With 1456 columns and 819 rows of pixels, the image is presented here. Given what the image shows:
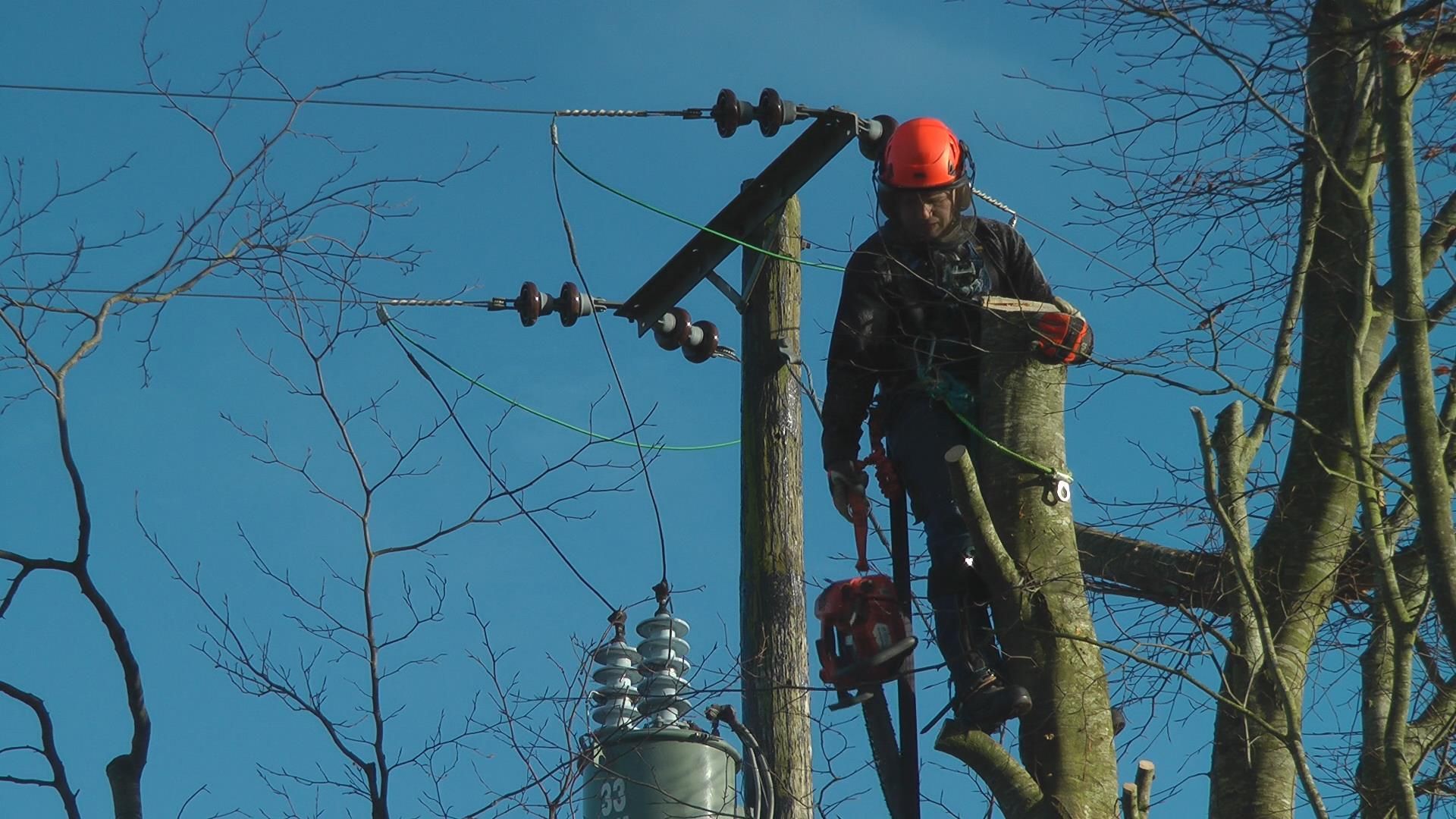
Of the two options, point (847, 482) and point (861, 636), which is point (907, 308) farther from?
point (861, 636)

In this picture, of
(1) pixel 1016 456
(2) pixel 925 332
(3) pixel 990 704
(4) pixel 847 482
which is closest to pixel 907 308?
(2) pixel 925 332

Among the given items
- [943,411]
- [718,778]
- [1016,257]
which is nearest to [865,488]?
[943,411]

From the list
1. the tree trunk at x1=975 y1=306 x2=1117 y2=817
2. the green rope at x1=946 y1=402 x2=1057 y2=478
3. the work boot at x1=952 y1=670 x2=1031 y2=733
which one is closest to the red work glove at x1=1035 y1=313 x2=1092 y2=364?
the tree trunk at x1=975 y1=306 x2=1117 y2=817

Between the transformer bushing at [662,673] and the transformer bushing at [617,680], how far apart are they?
4cm

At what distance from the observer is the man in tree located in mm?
6223

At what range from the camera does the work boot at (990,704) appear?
5445 millimetres

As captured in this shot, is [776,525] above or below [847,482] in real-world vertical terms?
above

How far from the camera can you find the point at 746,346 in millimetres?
8234

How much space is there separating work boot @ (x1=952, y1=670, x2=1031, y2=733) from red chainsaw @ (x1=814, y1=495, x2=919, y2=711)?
0.64 metres

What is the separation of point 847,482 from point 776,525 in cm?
102

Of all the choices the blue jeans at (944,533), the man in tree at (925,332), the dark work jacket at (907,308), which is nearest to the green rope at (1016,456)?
the blue jeans at (944,533)

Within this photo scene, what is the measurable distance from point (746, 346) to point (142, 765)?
4193mm

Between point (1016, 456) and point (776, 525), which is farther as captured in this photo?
point (776, 525)

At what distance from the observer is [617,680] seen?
7.59 m
